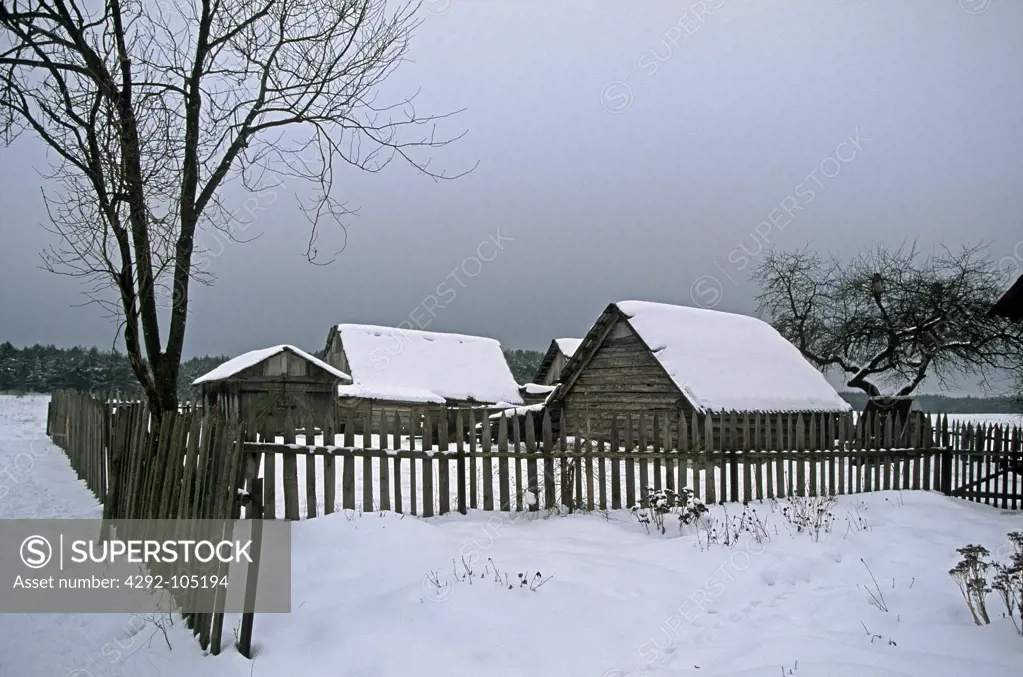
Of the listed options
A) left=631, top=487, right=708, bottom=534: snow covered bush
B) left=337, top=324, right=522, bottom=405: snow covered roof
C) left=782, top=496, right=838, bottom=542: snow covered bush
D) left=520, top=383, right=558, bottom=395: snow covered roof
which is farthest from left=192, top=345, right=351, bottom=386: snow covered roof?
left=782, top=496, right=838, bottom=542: snow covered bush

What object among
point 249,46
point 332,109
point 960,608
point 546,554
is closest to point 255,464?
point 546,554

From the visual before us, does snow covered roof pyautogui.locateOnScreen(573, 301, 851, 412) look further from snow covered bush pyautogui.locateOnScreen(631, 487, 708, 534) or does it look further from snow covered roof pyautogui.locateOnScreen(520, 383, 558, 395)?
snow covered roof pyautogui.locateOnScreen(520, 383, 558, 395)

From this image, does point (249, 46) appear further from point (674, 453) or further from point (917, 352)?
point (917, 352)

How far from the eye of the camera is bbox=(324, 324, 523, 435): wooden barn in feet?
111

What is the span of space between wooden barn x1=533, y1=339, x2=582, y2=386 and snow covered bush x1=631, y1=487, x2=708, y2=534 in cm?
3303

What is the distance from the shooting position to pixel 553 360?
42.9 m

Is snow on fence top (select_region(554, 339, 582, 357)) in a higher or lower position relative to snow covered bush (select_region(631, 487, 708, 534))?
higher

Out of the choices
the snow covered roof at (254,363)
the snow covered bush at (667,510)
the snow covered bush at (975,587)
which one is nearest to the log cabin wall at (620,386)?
the snow covered bush at (667,510)

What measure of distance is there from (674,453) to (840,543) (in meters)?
2.84

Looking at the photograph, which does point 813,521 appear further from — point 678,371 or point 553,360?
point 553,360

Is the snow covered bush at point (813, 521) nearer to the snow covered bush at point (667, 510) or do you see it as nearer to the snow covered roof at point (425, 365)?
the snow covered bush at point (667, 510)

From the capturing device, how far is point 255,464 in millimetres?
7875

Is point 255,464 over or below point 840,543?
over

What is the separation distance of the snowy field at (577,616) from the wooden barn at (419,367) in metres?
26.0
